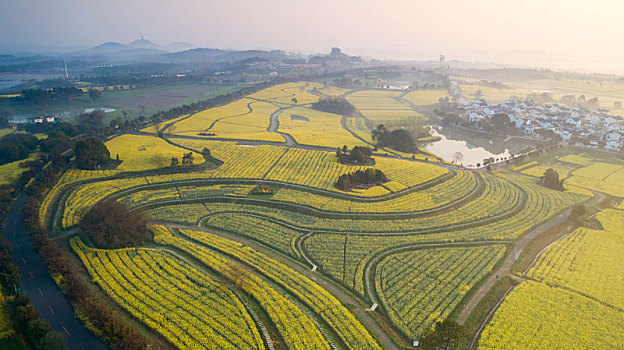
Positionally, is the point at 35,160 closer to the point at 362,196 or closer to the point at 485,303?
the point at 362,196

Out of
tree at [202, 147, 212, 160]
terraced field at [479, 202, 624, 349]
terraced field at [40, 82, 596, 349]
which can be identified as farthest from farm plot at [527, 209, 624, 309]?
tree at [202, 147, 212, 160]

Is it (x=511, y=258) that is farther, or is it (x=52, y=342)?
(x=511, y=258)

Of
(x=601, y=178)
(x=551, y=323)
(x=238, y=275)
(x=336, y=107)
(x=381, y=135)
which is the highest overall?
(x=336, y=107)

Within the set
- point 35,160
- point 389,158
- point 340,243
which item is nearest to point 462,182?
point 389,158

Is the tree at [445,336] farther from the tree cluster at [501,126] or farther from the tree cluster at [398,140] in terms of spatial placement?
the tree cluster at [501,126]

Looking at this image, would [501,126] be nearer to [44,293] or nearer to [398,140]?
[398,140]

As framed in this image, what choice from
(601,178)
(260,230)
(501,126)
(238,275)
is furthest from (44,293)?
(501,126)

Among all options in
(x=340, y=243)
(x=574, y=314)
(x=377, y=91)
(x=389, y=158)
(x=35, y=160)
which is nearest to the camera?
(x=574, y=314)
